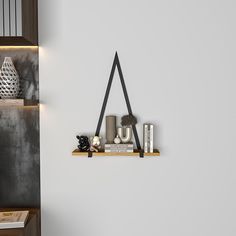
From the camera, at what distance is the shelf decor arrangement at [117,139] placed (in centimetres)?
174

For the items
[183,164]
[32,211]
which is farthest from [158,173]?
[32,211]

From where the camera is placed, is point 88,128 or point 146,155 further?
point 88,128

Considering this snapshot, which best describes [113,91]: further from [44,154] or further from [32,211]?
[32,211]

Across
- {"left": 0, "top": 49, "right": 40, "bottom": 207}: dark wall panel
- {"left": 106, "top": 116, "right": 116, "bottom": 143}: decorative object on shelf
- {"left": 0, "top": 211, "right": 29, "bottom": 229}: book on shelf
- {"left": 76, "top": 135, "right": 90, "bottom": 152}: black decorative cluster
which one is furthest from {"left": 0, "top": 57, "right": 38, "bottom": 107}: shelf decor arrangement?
{"left": 0, "top": 211, "right": 29, "bottom": 229}: book on shelf

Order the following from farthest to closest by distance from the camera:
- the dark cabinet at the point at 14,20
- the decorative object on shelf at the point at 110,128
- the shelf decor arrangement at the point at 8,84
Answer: the decorative object on shelf at the point at 110,128 → the shelf decor arrangement at the point at 8,84 → the dark cabinet at the point at 14,20

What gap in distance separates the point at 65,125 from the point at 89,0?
736 mm

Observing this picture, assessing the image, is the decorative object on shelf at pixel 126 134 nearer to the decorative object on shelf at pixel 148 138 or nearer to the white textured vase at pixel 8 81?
the decorative object on shelf at pixel 148 138

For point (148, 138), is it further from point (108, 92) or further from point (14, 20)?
point (14, 20)

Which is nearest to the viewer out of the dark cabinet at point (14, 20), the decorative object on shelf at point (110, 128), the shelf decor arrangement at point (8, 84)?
the dark cabinet at point (14, 20)

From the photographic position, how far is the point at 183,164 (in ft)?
6.05

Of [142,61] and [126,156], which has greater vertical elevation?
[142,61]

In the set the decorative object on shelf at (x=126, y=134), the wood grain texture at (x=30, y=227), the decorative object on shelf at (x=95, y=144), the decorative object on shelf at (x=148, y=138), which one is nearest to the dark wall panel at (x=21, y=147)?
the wood grain texture at (x=30, y=227)

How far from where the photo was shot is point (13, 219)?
64.7 inches

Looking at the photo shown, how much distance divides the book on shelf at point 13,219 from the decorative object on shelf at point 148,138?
2.43 ft
